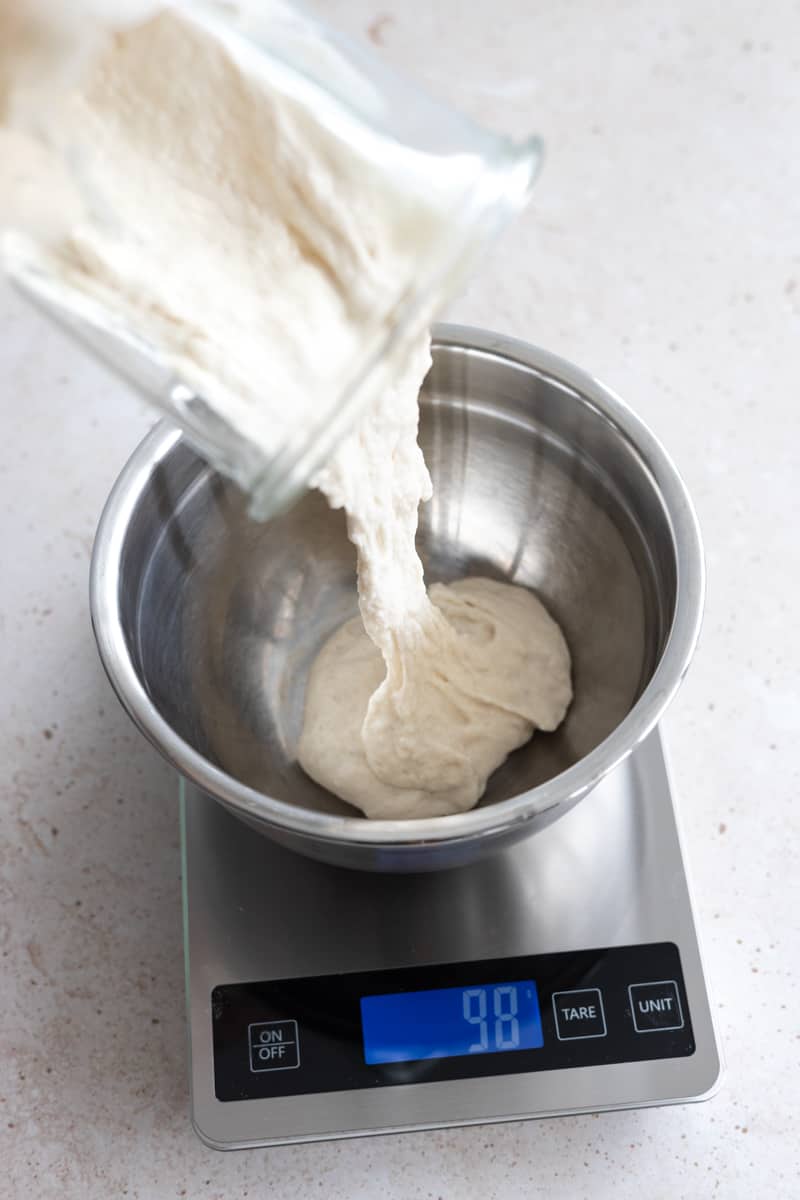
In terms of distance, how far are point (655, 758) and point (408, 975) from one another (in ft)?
0.94

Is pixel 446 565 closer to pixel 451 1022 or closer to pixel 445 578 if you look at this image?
pixel 445 578

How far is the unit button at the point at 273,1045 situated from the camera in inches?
35.5

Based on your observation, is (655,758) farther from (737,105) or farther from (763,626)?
(737,105)

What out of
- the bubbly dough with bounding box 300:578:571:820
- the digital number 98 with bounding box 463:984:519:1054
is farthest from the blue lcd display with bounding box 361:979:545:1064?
the bubbly dough with bounding box 300:578:571:820

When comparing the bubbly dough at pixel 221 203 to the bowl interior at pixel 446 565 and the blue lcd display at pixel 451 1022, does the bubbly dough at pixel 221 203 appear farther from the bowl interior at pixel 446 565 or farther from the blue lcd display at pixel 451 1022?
the blue lcd display at pixel 451 1022

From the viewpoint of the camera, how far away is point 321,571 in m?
1.10

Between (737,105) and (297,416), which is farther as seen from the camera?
(737,105)

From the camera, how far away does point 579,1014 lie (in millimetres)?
917

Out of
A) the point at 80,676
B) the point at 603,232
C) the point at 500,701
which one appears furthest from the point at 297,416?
the point at 603,232

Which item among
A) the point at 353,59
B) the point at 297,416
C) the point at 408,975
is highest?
the point at 353,59

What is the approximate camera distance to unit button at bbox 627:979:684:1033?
91 centimetres

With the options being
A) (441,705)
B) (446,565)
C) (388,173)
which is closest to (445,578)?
(446,565)

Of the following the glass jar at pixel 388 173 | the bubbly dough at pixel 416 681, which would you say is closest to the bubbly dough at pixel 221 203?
the glass jar at pixel 388 173

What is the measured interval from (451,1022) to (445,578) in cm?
42
